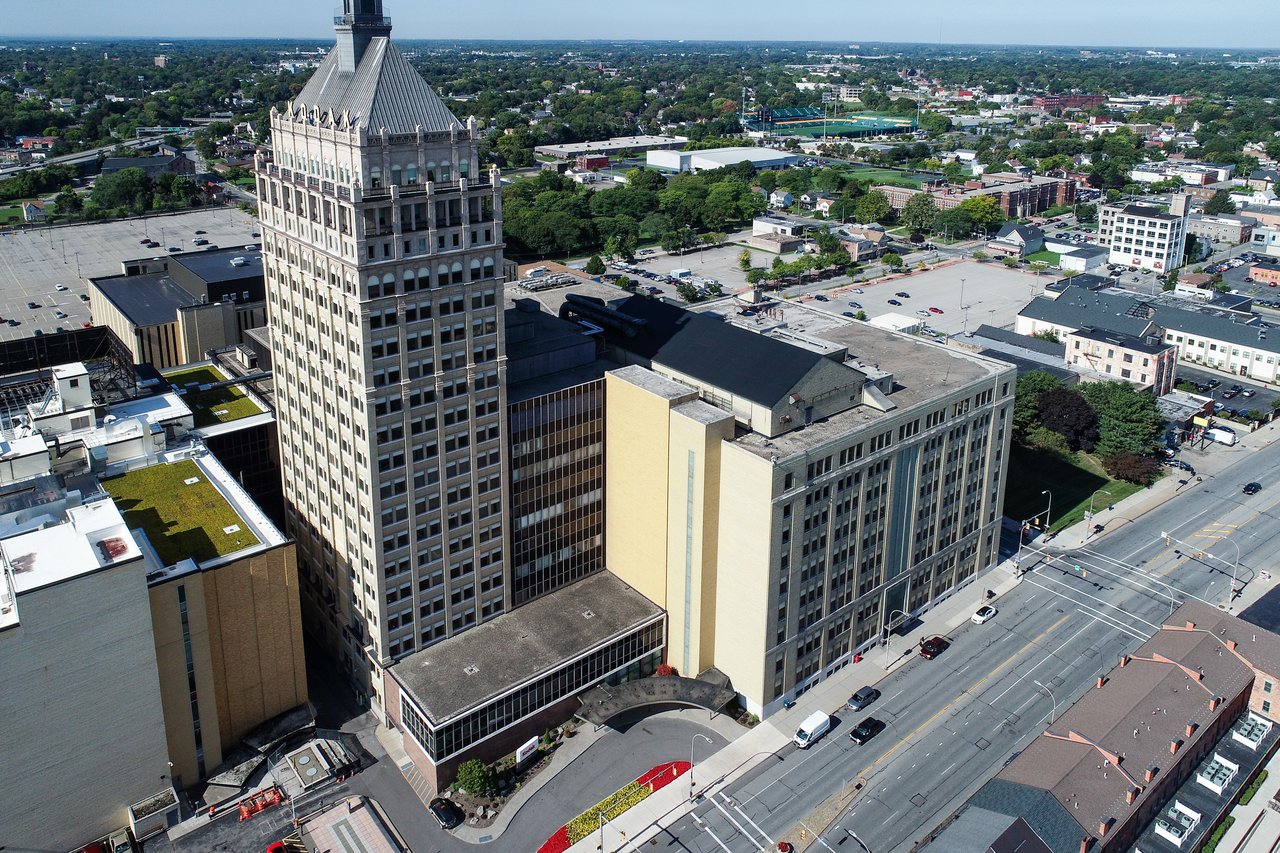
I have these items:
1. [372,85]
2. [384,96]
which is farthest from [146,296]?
[384,96]

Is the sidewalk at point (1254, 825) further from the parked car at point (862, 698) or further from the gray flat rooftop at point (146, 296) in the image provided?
the gray flat rooftop at point (146, 296)

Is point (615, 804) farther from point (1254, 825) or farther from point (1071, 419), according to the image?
point (1071, 419)

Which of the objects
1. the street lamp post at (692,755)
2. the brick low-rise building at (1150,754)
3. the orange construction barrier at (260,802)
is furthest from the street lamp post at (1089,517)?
the orange construction barrier at (260,802)

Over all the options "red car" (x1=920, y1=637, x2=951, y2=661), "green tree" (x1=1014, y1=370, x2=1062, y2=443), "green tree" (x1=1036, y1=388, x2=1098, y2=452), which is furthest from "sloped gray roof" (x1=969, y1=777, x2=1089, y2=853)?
"green tree" (x1=1036, y1=388, x2=1098, y2=452)

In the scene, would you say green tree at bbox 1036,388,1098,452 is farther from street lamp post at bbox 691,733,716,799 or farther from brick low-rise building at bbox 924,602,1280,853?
street lamp post at bbox 691,733,716,799

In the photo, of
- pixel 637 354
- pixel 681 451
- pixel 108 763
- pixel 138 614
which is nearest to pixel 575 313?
pixel 637 354
